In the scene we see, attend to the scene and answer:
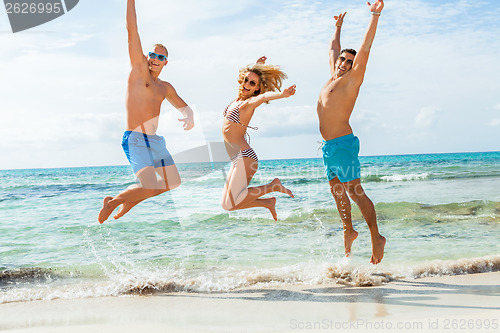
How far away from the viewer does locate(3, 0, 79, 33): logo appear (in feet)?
19.4

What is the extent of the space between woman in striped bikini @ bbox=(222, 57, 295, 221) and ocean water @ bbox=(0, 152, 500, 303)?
1.10 metres

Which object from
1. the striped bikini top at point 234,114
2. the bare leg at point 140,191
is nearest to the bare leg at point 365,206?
the striped bikini top at point 234,114

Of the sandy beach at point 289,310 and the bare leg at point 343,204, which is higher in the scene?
the bare leg at point 343,204

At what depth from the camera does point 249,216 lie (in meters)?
10.9

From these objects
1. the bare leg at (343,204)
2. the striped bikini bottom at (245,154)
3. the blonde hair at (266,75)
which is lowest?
the bare leg at (343,204)

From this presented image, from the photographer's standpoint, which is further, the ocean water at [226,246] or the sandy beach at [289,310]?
the ocean water at [226,246]

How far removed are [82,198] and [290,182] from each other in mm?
8496

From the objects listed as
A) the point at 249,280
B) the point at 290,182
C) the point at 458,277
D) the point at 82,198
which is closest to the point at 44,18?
the point at 249,280

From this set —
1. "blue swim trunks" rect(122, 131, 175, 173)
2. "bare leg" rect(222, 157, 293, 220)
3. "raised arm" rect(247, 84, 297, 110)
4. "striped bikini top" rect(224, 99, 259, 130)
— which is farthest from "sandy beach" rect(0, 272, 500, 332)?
"raised arm" rect(247, 84, 297, 110)

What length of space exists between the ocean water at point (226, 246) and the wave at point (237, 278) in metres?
0.01

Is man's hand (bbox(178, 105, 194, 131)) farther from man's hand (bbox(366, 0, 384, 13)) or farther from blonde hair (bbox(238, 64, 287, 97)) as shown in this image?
man's hand (bbox(366, 0, 384, 13))

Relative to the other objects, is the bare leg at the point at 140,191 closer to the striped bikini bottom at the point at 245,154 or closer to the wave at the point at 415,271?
the striped bikini bottom at the point at 245,154

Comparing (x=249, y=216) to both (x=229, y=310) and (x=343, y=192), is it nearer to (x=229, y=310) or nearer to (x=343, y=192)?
(x=343, y=192)

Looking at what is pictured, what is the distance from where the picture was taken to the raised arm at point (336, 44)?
5769mm
